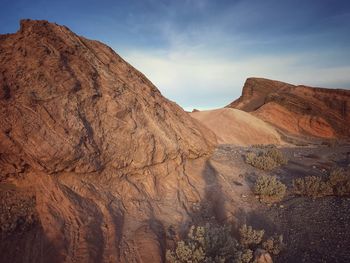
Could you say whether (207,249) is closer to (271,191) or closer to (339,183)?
(271,191)

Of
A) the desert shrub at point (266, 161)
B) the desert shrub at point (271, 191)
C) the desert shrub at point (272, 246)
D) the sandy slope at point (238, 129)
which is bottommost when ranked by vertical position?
the desert shrub at point (272, 246)

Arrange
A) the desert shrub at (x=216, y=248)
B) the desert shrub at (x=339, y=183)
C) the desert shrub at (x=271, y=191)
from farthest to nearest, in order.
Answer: the desert shrub at (x=271, y=191)
the desert shrub at (x=339, y=183)
the desert shrub at (x=216, y=248)

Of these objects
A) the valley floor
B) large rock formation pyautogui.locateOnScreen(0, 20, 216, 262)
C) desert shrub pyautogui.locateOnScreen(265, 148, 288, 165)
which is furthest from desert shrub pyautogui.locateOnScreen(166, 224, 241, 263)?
desert shrub pyautogui.locateOnScreen(265, 148, 288, 165)

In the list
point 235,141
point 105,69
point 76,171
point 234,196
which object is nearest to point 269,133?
point 235,141

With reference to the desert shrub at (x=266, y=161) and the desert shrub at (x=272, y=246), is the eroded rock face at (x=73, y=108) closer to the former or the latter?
the desert shrub at (x=266, y=161)

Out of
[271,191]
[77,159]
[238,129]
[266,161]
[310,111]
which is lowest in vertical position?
[271,191]

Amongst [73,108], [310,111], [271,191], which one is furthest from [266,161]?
[310,111]

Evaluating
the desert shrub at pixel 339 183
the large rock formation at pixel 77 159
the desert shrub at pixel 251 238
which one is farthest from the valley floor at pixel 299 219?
the large rock formation at pixel 77 159

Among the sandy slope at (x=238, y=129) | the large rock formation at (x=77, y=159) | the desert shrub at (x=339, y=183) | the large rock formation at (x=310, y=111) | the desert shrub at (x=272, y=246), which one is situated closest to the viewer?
the large rock formation at (x=77, y=159)
